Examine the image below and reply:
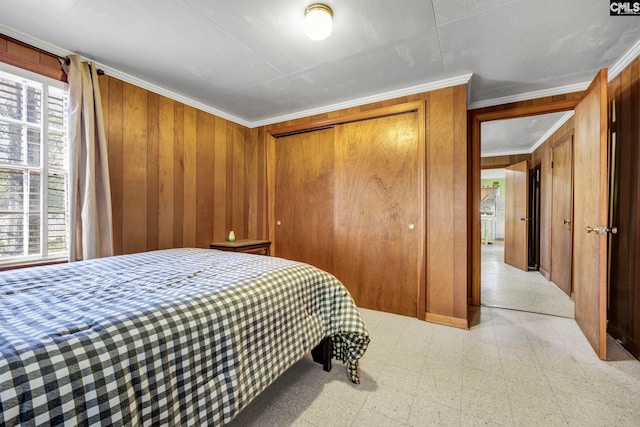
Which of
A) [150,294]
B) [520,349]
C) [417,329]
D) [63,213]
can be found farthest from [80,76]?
[520,349]

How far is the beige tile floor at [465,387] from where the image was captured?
1412 millimetres

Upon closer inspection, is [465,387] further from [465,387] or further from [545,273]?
[545,273]

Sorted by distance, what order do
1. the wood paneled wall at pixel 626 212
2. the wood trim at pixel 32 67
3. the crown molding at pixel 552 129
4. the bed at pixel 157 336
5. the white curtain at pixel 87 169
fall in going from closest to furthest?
the bed at pixel 157 336 < the wood trim at pixel 32 67 < the wood paneled wall at pixel 626 212 < the white curtain at pixel 87 169 < the crown molding at pixel 552 129

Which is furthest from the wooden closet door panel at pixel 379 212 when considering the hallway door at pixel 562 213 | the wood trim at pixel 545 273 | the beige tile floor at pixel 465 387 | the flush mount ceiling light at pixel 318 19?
the wood trim at pixel 545 273

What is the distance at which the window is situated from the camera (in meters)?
1.96

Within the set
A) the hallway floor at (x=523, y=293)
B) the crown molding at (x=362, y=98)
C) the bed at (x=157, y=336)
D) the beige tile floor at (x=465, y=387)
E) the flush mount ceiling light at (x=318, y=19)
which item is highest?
the crown molding at (x=362, y=98)

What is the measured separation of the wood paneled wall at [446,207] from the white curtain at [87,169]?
2.93 metres

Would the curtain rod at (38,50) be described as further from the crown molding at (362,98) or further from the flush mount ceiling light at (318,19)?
the flush mount ceiling light at (318,19)

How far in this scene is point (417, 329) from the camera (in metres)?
2.48

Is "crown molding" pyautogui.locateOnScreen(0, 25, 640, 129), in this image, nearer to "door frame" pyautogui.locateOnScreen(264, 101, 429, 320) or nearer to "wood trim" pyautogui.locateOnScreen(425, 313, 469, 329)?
"door frame" pyautogui.locateOnScreen(264, 101, 429, 320)

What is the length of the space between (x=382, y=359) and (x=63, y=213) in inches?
112

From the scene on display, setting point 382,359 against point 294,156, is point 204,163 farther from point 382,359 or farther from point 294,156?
point 382,359

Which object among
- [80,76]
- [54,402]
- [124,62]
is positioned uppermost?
[124,62]

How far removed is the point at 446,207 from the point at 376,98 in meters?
1.40
